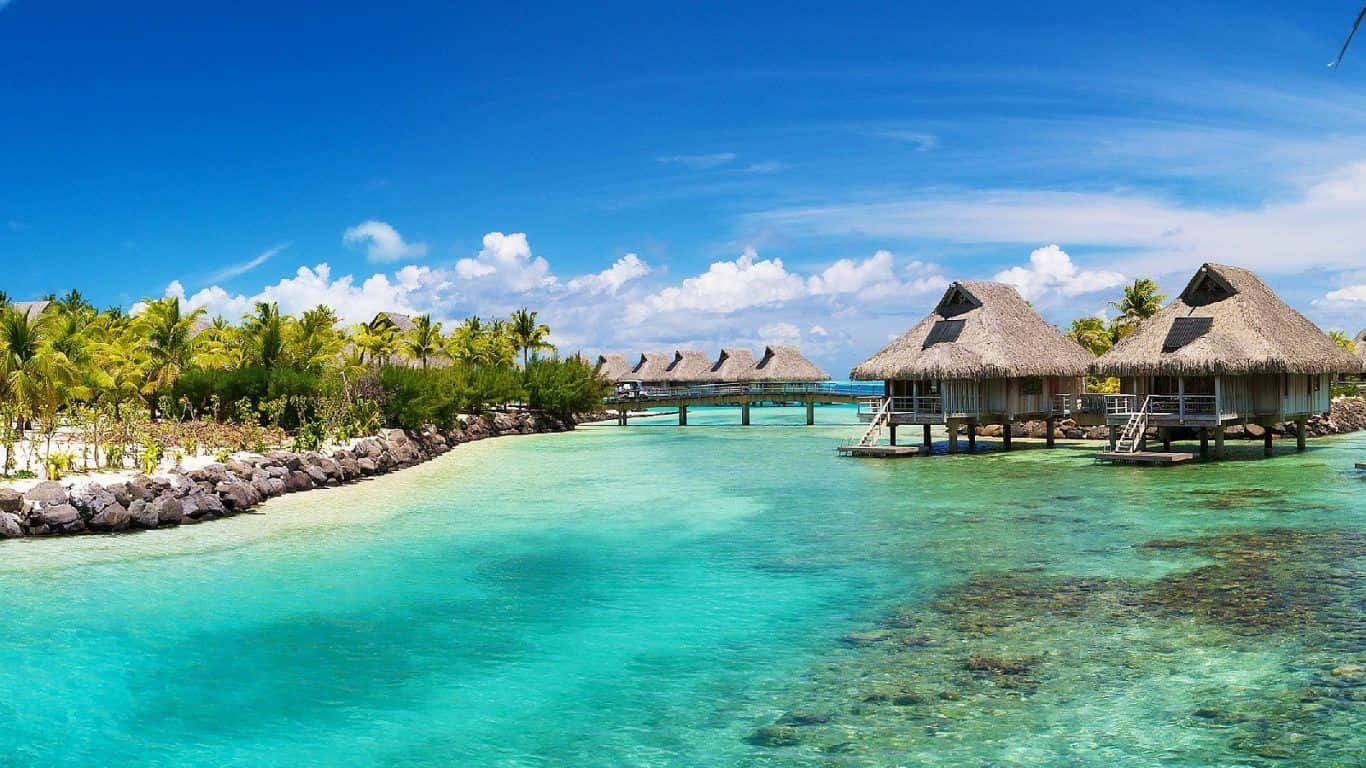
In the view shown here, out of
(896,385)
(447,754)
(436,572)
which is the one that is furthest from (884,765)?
(896,385)

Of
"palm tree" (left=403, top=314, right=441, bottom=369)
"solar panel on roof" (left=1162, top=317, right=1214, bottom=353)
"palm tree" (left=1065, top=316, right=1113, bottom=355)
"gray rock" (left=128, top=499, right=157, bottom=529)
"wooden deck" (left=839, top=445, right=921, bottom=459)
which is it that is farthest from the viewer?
"palm tree" (left=403, top=314, right=441, bottom=369)

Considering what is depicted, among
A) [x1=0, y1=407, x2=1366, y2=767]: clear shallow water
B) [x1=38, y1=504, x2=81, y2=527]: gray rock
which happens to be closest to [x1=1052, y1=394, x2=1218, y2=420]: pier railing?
[x1=0, y1=407, x2=1366, y2=767]: clear shallow water

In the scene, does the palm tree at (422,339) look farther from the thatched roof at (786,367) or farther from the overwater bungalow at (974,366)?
the overwater bungalow at (974,366)

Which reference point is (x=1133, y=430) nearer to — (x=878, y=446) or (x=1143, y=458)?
(x=1143, y=458)

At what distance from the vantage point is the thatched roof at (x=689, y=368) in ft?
215

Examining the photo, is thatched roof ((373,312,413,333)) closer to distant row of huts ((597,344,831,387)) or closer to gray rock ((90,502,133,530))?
distant row of huts ((597,344,831,387))

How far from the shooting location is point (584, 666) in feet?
30.3

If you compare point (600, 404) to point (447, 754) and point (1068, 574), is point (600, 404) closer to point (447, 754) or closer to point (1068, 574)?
point (1068, 574)

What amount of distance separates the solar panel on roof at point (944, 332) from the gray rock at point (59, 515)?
22.4m

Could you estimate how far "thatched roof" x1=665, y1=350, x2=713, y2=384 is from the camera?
65625 millimetres

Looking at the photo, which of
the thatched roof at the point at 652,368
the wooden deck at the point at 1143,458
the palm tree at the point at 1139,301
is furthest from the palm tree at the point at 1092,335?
the thatched roof at the point at 652,368

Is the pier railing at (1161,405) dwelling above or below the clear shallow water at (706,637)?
above

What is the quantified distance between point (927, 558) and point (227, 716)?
883cm

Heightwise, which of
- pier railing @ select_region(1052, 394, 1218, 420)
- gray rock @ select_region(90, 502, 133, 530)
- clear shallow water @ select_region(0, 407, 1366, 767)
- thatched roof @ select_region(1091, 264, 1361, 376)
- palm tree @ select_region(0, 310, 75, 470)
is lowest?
clear shallow water @ select_region(0, 407, 1366, 767)
